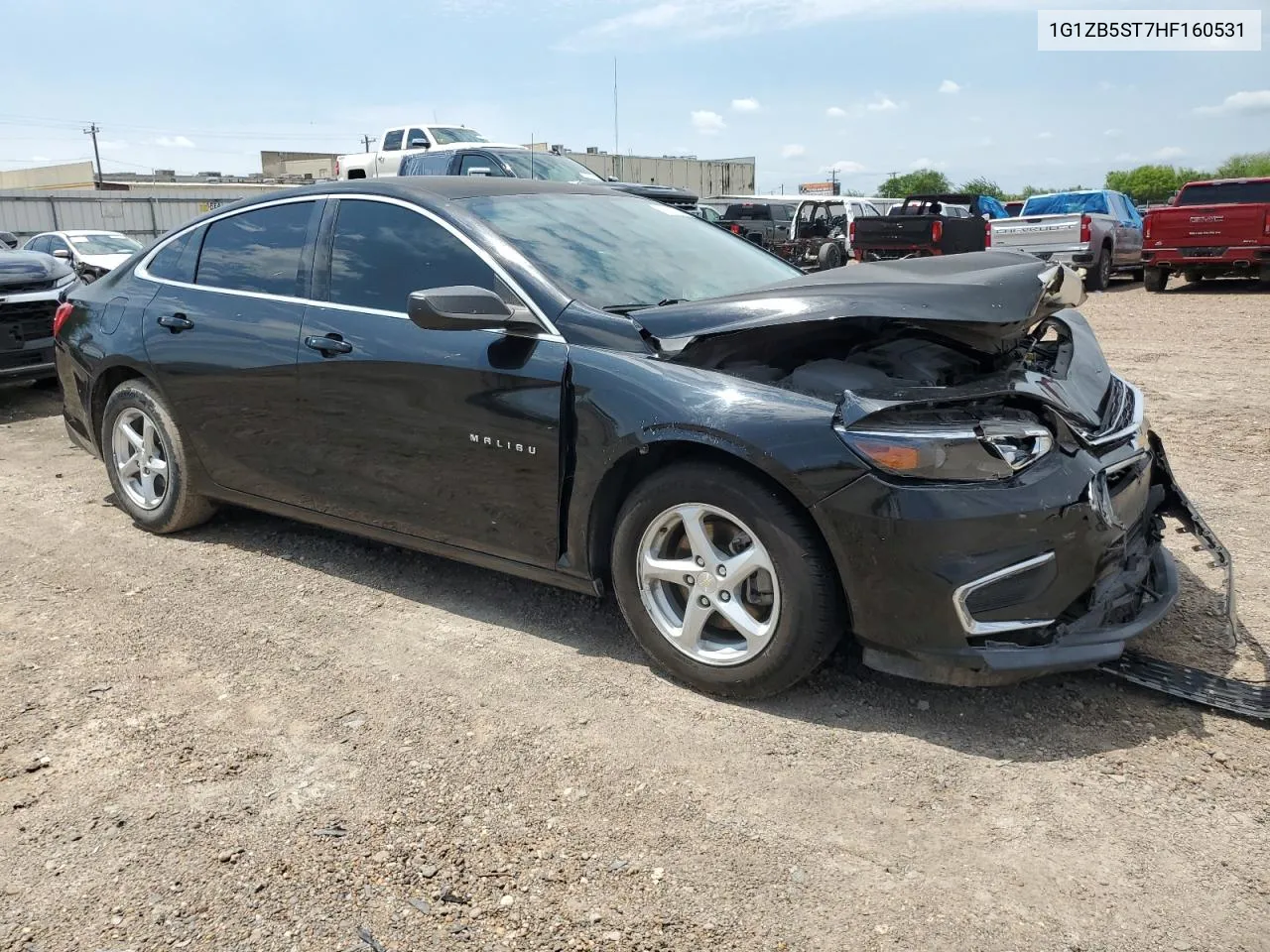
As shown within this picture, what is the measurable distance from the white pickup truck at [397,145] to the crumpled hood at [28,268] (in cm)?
737

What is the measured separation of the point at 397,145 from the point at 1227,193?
43.8 feet

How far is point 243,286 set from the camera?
4512 millimetres

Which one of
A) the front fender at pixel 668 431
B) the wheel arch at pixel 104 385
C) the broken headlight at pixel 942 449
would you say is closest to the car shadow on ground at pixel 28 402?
the wheel arch at pixel 104 385

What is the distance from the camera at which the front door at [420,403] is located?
11.6 ft

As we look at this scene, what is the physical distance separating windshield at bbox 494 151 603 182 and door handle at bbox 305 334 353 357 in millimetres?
8844

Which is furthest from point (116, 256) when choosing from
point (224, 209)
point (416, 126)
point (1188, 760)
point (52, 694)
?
point (1188, 760)

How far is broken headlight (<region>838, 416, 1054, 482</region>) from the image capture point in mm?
2842

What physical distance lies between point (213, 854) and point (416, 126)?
15708 millimetres

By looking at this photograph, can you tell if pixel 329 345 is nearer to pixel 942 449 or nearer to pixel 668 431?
pixel 668 431

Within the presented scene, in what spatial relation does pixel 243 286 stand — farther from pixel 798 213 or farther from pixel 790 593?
pixel 798 213

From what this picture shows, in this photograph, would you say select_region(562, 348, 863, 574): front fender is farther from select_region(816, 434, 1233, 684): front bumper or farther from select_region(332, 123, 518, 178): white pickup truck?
select_region(332, 123, 518, 178): white pickup truck

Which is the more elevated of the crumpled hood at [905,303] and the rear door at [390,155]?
the rear door at [390,155]

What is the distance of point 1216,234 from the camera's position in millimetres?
15055

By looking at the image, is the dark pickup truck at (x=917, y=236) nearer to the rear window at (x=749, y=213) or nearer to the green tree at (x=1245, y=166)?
the rear window at (x=749, y=213)
